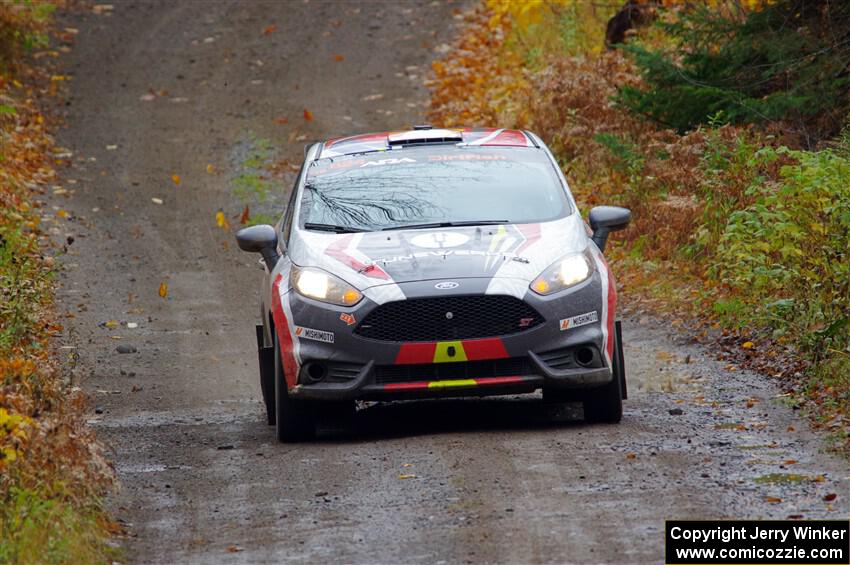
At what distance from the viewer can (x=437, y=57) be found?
25.9m

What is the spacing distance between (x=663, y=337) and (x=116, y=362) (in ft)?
15.9

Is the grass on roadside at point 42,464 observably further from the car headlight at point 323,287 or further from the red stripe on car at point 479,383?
the red stripe on car at point 479,383

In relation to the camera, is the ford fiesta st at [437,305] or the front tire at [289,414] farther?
the front tire at [289,414]

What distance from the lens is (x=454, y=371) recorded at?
8.45 m

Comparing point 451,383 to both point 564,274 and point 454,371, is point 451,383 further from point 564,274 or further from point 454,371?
point 564,274

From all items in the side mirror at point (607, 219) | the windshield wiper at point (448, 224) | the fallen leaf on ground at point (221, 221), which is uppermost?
the side mirror at point (607, 219)

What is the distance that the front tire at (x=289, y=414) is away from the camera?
8852mm

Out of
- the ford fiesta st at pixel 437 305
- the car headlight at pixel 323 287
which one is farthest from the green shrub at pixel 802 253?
the car headlight at pixel 323 287

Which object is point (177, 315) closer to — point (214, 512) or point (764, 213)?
point (764, 213)

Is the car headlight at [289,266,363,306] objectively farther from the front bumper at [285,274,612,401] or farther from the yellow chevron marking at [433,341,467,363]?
the yellow chevron marking at [433,341,467,363]

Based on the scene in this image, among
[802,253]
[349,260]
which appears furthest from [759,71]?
[349,260]

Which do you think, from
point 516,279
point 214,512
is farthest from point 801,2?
point 214,512

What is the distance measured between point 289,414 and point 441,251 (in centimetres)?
139

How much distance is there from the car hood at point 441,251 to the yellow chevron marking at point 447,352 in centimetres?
40
